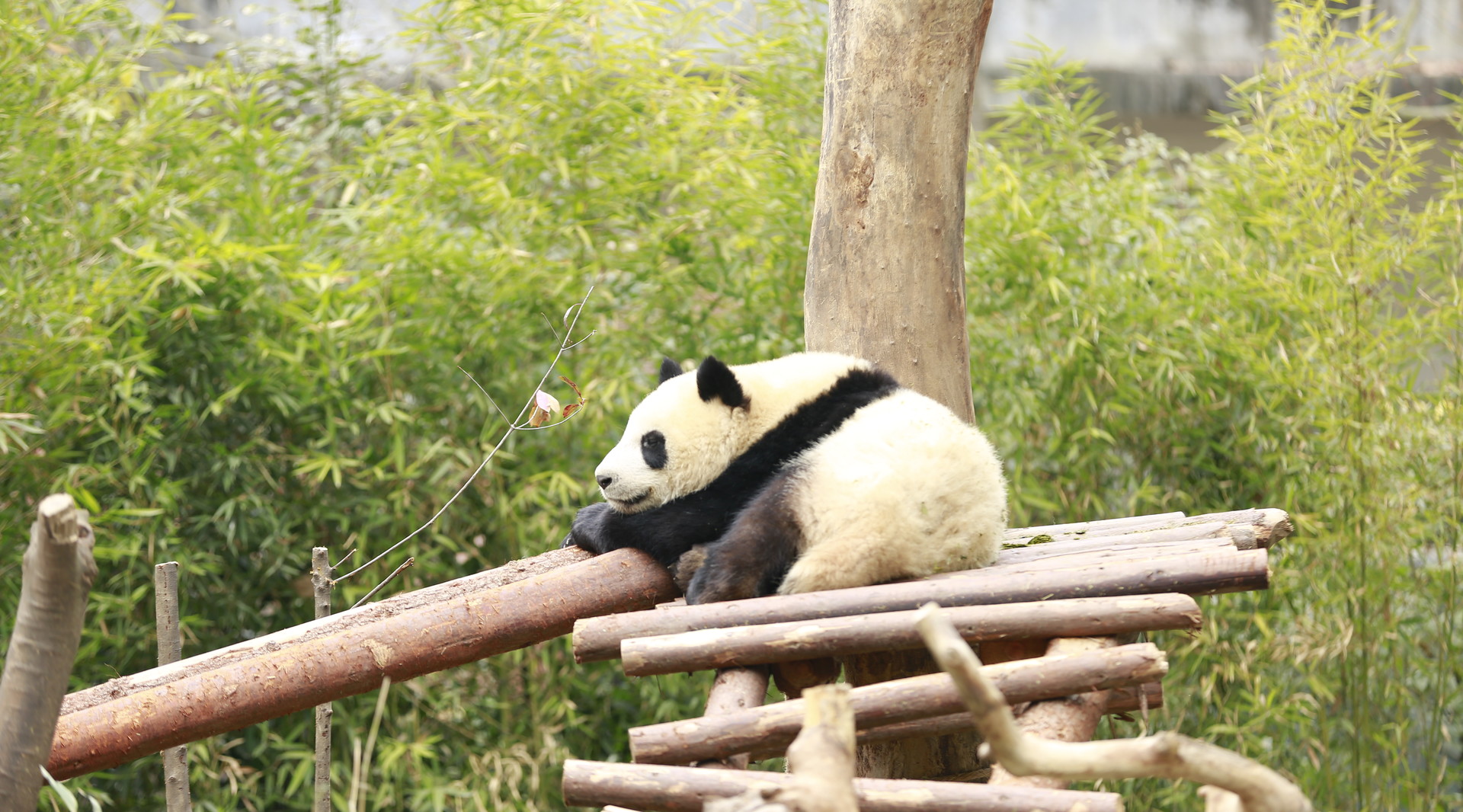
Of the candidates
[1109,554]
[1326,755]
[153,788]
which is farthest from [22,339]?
[1326,755]

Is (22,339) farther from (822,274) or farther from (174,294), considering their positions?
(822,274)

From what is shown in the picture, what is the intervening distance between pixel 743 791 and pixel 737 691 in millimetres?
311

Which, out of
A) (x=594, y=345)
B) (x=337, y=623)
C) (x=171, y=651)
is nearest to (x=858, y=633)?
→ (x=337, y=623)

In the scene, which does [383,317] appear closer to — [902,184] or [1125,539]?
[902,184]

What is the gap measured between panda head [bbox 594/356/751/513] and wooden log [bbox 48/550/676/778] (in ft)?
0.66

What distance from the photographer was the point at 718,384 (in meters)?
2.23

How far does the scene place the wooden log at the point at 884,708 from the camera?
161 centimetres

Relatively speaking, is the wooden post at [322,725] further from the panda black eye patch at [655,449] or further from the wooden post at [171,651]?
the panda black eye patch at [655,449]

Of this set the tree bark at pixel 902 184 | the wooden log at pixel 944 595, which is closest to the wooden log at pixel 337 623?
the wooden log at pixel 944 595

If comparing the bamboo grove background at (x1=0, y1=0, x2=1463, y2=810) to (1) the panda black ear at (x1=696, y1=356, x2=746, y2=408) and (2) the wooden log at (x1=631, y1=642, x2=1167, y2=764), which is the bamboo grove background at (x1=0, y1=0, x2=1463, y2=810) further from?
(2) the wooden log at (x1=631, y1=642, x2=1167, y2=764)

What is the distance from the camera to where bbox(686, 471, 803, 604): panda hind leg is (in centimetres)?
200

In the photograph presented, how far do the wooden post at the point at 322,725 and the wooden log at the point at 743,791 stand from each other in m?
0.57

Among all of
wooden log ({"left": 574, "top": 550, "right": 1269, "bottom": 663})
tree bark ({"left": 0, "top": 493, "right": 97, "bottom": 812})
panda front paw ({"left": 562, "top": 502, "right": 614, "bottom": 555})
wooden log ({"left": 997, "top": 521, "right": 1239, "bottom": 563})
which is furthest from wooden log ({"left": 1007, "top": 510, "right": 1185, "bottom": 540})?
tree bark ({"left": 0, "top": 493, "right": 97, "bottom": 812})

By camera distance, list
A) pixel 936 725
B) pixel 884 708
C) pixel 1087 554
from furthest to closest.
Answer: pixel 1087 554
pixel 936 725
pixel 884 708
